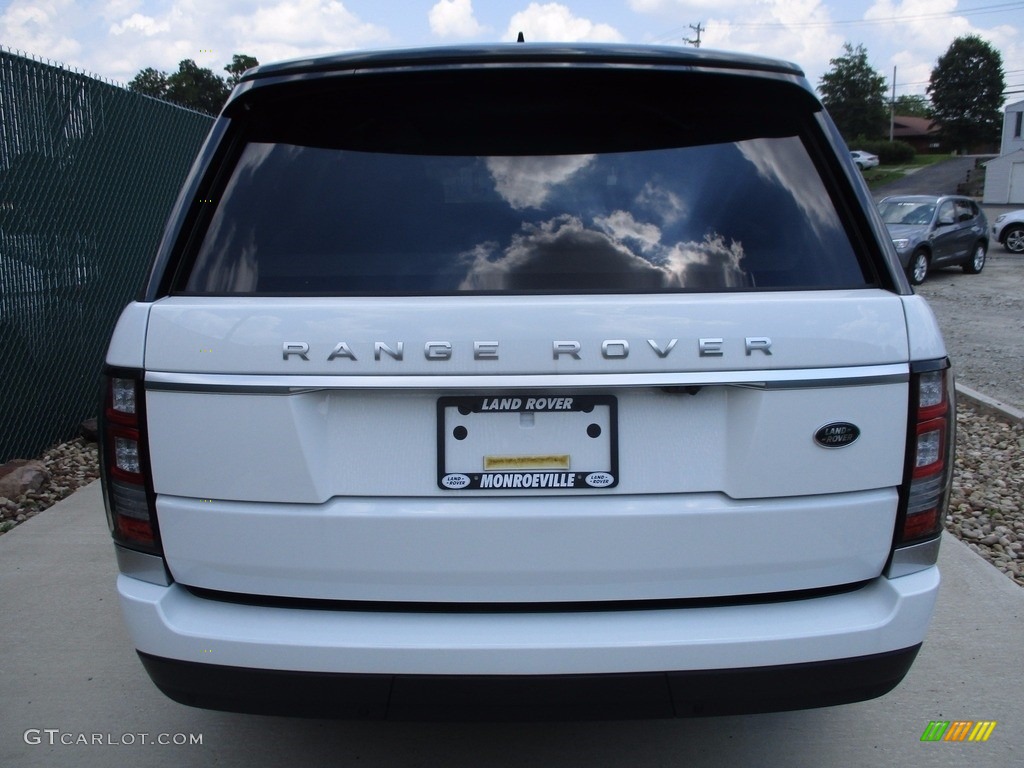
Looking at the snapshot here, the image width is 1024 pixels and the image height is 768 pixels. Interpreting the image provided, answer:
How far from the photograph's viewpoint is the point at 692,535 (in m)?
1.94

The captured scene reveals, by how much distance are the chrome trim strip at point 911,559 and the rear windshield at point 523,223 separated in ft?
2.07

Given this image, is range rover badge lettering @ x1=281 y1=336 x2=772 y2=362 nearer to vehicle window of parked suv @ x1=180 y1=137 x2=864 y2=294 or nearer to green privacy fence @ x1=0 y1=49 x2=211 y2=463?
vehicle window of parked suv @ x1=180 y1=137 x2=864 y2=294

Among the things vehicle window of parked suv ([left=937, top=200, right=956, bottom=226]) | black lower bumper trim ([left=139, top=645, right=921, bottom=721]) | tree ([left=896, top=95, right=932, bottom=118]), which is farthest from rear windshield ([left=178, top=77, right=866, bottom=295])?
tree ([left=896, top=95, right=932, bottom=118])

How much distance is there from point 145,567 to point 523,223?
3.94 feet

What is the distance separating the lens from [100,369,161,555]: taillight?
1991 millimetres

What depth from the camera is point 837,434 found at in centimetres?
194

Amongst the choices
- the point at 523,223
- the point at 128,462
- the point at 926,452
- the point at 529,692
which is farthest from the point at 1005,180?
the point at 128,462

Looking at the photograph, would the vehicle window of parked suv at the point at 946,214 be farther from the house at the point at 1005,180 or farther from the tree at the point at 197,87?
the tree at the point at 197,87

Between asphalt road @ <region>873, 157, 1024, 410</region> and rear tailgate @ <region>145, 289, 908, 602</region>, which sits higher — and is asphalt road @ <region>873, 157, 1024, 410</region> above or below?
below

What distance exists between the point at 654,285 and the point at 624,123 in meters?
0.45

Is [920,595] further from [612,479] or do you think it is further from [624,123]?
[624,123]

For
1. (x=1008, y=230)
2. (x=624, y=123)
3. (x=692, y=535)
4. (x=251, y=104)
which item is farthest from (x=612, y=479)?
(x=1008, y=230)

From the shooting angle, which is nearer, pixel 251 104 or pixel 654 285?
pixel 654 285

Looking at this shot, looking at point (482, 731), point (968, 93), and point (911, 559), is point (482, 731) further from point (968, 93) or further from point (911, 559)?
point (968, 93)
